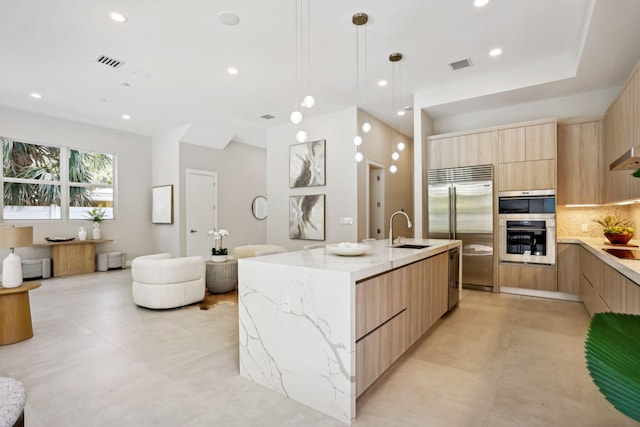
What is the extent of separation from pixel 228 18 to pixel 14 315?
12.0 ft

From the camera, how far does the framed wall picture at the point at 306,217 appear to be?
6.24 meters

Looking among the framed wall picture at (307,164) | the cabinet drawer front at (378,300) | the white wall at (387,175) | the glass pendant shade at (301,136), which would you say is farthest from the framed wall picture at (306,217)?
the cabinet drawer front at (378,300)

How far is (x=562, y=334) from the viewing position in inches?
128

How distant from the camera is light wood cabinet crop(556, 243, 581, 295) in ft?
14.4

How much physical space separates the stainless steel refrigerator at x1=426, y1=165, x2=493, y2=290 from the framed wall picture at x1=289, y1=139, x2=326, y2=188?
6.92 ft

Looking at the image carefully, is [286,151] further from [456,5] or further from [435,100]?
[456,5]

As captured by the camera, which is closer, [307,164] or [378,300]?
[378,300]

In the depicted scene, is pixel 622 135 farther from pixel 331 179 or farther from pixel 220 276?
pixel 220 276

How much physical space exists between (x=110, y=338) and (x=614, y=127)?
19.9 ft

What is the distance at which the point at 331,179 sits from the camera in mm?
6137

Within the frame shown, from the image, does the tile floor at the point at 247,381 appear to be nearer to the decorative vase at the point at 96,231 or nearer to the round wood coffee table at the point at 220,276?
the round wood coffee table at the point at 220,276

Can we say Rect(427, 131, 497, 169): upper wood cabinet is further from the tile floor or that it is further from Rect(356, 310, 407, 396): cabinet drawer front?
Rect(356, 310, 407, 396): cabinet drawer front

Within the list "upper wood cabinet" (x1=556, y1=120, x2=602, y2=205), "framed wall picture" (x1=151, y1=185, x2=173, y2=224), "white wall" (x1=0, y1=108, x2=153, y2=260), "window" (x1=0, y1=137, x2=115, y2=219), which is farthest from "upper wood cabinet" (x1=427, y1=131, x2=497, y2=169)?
"window" (x1=0, y1=137, x2=115, y2=219)

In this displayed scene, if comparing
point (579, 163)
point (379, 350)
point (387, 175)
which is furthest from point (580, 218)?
point (379, 350)
